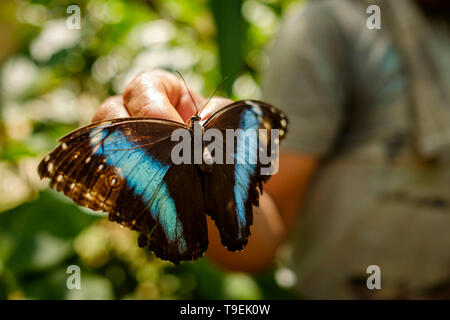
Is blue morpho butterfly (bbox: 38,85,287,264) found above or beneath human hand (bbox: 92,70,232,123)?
beneath

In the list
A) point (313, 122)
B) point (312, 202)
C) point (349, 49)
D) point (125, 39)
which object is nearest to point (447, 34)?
point (349, 49)

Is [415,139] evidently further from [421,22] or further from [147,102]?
[147,102]

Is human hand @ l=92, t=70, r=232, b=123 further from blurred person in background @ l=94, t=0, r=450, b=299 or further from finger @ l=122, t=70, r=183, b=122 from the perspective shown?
blurred person in background @ l=94, t=0, r=450, b=299

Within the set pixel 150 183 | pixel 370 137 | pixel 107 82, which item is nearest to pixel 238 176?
pixel 150 183

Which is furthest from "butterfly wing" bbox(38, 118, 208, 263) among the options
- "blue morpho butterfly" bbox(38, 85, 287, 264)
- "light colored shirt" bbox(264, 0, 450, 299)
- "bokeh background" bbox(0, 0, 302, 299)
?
"light colored shirt" bbox(264, 0, 450, 299)

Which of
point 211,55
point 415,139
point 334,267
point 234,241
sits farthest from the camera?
point 211,55

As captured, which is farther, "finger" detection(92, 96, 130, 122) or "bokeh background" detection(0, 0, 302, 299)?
"bokeh background" detection(0, 0, 302, 299)
